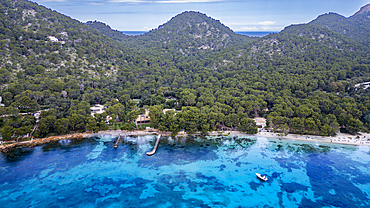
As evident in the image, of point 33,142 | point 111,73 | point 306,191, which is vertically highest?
point 111,73

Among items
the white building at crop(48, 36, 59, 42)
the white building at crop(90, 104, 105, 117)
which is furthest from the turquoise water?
the white building at crop(48, 36, 59, 42)

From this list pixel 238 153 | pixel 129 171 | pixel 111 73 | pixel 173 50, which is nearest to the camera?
pixel 129 171

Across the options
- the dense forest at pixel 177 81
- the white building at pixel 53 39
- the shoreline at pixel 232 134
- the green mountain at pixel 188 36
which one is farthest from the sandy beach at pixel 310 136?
the green mountain at pixel 188 36

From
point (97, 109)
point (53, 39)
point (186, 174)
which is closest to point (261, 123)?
point (186, 174)

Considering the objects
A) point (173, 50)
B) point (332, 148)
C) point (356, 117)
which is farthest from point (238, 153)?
point (173, 50)

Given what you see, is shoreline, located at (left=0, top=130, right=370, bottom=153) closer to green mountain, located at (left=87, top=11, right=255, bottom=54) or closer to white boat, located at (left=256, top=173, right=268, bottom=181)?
white boat, located at (left=256, top=173, right=268, bottom=181)

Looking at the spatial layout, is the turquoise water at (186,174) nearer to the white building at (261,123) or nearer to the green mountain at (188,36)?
the white building at (261,123)

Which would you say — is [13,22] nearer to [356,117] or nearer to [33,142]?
[33,142]
